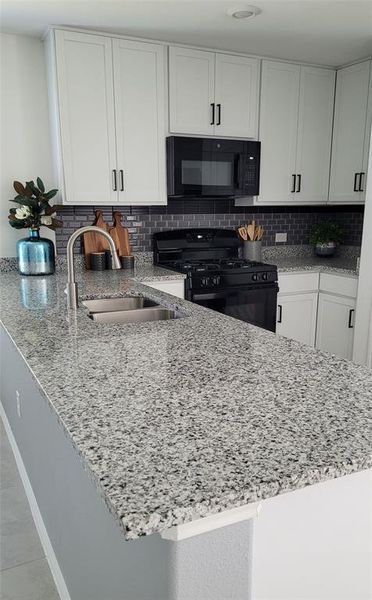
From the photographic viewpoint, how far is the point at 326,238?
13.2ft

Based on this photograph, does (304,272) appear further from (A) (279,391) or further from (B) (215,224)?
(A) (279,391)

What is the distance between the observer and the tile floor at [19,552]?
1.73 m

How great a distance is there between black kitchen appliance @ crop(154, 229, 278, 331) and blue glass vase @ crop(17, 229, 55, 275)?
2.89ft

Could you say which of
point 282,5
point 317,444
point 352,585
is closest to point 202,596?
point 317,444

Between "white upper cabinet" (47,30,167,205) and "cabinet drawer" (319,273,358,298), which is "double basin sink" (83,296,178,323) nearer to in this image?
"white upper cabinet" (47,30,167,205)

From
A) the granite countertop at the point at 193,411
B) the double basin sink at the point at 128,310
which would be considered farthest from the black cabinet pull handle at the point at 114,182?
the granite countertop at the point at 193,411

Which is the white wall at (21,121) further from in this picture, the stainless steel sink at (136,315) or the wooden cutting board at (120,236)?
the stainless steel sink at (136,315)

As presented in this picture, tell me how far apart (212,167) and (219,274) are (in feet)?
2.67

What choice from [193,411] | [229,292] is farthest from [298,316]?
[193,411]

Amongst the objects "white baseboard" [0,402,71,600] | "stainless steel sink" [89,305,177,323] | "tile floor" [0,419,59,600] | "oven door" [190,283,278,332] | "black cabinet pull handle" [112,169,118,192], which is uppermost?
"black cabinet pull handle" [112,169,118,192]

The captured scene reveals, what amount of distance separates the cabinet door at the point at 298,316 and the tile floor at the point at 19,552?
218 cm

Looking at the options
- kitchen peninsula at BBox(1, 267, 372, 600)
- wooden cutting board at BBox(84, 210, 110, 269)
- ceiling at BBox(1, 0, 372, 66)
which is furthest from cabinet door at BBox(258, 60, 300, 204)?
kitchen peninsula at BBox(1, 267, 372, 600)

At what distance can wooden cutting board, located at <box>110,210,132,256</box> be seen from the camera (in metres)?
3.46

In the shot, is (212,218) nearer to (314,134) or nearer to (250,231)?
(250,231)
